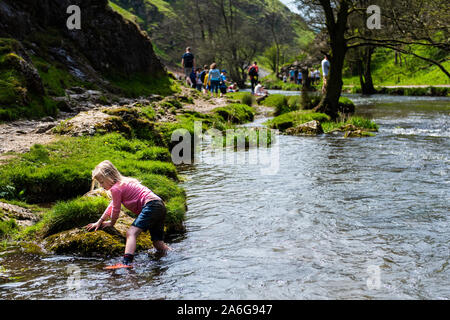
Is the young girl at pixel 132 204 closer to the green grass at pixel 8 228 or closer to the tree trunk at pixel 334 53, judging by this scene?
the green grass at pixel 8 228

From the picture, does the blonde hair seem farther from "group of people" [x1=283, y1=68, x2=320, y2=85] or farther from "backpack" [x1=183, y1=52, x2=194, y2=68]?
"group of people" [x1=283, y1=68, x2=320, y2=85]

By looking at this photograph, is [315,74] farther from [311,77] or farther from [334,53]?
[334,53]

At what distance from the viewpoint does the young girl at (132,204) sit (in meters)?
6.20

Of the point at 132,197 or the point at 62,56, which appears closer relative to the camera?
the point at 132,197

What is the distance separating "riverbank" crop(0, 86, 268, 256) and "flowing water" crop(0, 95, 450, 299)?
414 millimetres

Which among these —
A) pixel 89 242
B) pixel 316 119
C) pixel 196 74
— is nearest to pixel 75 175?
pixel 89 242

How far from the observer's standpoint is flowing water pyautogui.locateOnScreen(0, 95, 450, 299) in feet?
17.1

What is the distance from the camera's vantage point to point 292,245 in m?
6.70

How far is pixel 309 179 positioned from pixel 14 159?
699 cm

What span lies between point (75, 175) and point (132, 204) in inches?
109

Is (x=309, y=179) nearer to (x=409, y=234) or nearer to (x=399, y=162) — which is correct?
(x=399, y=162)

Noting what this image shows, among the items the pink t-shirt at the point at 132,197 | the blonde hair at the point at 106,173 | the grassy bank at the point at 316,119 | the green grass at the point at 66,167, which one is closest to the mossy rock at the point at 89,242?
the pink t-shirt at the point at 132,197

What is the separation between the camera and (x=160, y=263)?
6148 millimetres

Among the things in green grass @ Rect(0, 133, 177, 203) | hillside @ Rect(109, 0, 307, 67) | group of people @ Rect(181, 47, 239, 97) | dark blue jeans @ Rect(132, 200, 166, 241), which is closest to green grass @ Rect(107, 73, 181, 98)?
group of people @ Rect(181, 47, 239, 97)
